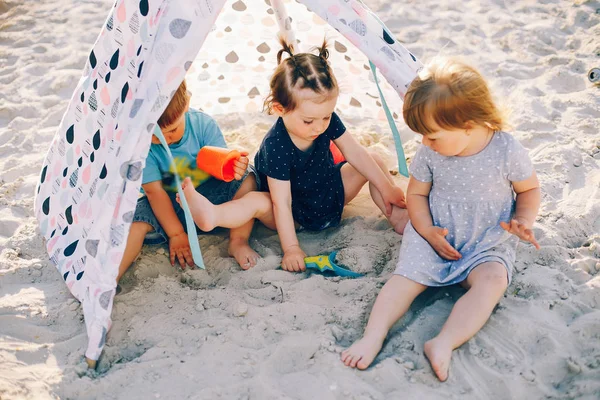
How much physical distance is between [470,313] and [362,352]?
380mm

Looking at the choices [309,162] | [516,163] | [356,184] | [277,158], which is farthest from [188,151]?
[516,163]

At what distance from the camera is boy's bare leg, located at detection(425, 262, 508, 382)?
1.72 m

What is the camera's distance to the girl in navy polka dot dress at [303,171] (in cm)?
219

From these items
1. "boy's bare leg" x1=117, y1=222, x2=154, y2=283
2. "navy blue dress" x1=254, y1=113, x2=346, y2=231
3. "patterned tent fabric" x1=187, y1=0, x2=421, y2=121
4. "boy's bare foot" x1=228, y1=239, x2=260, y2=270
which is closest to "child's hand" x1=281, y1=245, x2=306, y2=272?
"boy's bare foot" x1=228, y1=239, x2=260, y2=270

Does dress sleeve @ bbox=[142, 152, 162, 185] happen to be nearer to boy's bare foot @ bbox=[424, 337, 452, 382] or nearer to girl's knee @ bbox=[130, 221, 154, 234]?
girl's knee @ bbox=[130, 221, 154, 234]

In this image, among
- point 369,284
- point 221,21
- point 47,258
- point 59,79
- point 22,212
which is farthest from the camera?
point 59,79

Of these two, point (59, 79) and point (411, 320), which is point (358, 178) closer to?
point (411, 320)

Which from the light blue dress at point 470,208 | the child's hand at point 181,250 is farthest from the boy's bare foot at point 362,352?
the child's hand at point 181,250

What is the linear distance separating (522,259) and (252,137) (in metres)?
1.75

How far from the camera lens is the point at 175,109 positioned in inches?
85.8

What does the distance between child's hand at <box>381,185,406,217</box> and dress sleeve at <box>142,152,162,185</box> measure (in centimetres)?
102

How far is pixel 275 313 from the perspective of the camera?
202cm

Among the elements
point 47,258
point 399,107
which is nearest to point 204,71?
point 399,107

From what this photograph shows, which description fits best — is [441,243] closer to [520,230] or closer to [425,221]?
[425,221]
